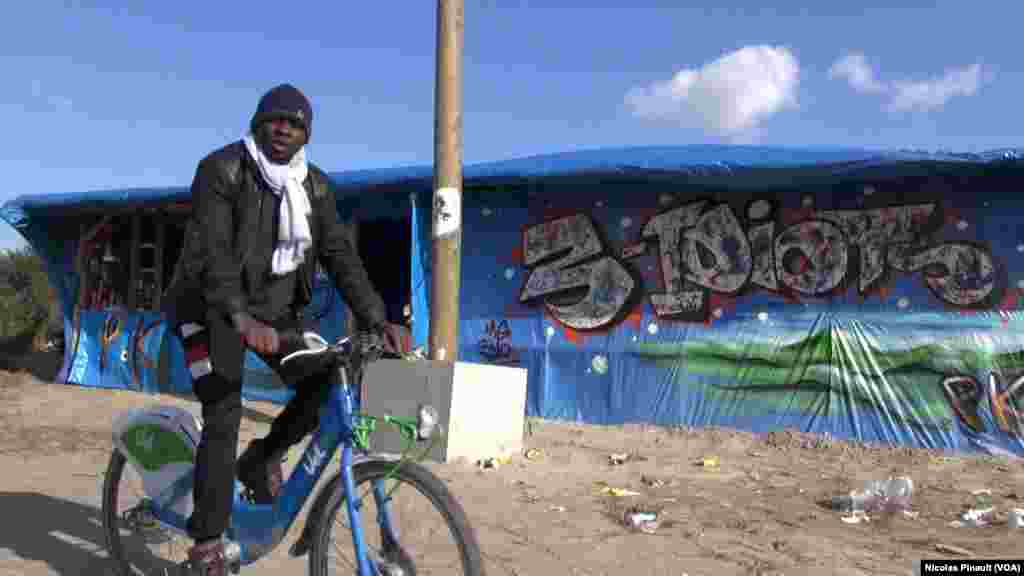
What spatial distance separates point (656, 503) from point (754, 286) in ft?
10.1

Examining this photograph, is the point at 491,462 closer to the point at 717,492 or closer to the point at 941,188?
the point at 717,492

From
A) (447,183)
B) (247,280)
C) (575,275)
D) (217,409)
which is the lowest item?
(217,409)

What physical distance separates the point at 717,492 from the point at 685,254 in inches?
116

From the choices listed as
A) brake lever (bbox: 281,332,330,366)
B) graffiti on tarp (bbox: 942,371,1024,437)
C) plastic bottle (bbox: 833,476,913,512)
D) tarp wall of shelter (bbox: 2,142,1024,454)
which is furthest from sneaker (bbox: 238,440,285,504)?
graffiti on tarp (bbox: 942,371,1024,437)

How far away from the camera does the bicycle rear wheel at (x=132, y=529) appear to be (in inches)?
145

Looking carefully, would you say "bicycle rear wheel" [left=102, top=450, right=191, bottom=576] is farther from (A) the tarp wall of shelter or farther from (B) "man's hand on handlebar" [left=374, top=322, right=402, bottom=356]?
(A) the tarp wall of shelter

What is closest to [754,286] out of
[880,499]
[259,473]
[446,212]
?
[880,499]

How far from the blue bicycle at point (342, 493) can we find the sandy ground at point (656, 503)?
2.81 feet

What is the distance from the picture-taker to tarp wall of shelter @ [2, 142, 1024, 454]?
22.8 feet

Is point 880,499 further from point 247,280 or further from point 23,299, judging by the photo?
point 23,299

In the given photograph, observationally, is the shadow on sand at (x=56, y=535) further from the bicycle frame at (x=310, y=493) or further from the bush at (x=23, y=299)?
the bush at (x=23, y=299)

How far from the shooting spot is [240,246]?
3104 mm

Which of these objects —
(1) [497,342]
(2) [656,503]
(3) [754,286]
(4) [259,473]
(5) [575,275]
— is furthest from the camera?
(1) [497,342]

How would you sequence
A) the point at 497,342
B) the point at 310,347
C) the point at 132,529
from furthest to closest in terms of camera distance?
the point at 497,342, the point at 132,529, the point at 310,347
